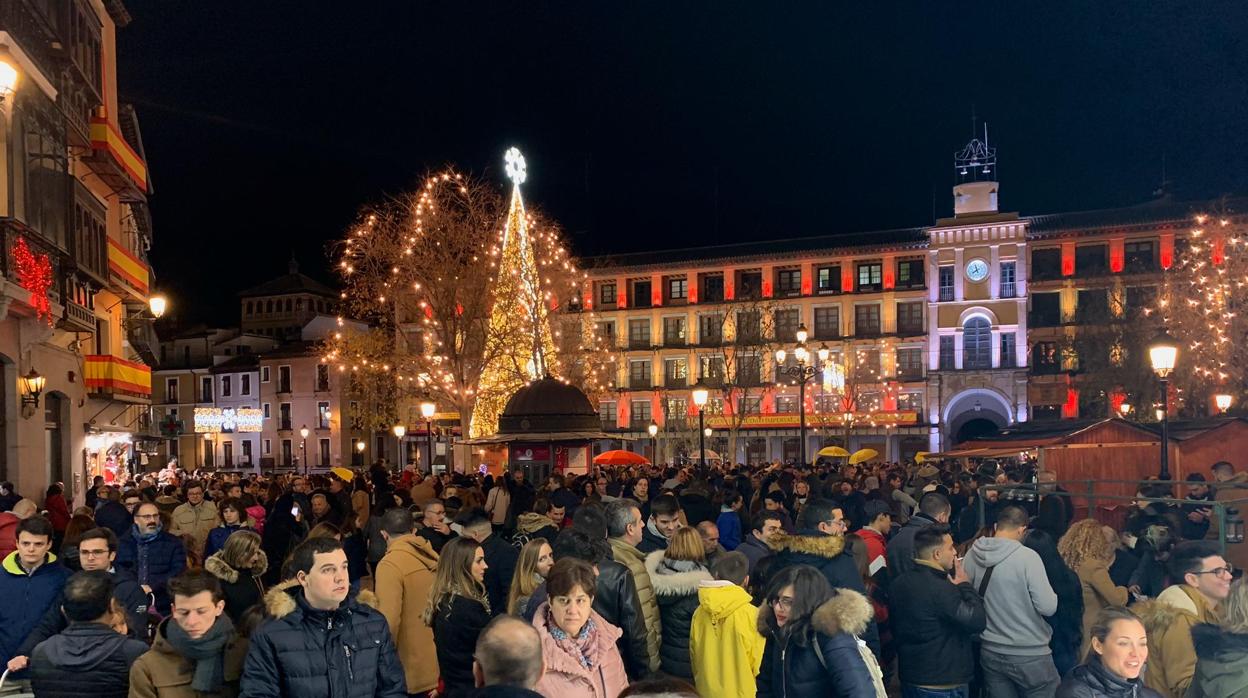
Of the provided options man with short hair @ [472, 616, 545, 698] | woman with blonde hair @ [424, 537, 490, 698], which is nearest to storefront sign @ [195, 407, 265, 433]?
woman with blonde hair @ [424, 537, 490, 698]

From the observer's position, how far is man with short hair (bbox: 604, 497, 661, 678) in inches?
241

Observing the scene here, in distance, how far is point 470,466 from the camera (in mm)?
37500

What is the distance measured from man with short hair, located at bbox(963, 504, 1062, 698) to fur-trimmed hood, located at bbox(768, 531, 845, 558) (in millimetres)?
905

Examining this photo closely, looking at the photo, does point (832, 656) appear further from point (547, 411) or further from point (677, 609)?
point (547, 411)

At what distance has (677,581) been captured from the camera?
623cm

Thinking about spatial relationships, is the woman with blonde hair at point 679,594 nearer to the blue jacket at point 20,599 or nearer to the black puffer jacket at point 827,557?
the black puffer jacket at point 827,557

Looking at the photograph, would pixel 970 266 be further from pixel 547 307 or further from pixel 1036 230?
pixel 547 307

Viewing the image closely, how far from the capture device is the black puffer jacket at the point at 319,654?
4.34 metres

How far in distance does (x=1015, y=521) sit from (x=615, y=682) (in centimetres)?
305

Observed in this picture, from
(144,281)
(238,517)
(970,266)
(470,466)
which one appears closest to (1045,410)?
(970,266)

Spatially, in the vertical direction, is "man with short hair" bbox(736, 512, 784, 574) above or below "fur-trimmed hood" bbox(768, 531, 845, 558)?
below

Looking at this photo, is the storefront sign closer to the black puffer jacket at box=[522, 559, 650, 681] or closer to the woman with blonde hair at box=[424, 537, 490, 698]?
the woman with blonde hair at box=[424, 537, 490, 698]

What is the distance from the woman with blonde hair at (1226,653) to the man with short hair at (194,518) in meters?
9.67

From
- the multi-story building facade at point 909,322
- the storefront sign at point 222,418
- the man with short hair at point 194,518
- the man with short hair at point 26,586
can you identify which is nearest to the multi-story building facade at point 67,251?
the man with short hair at point 194,518
